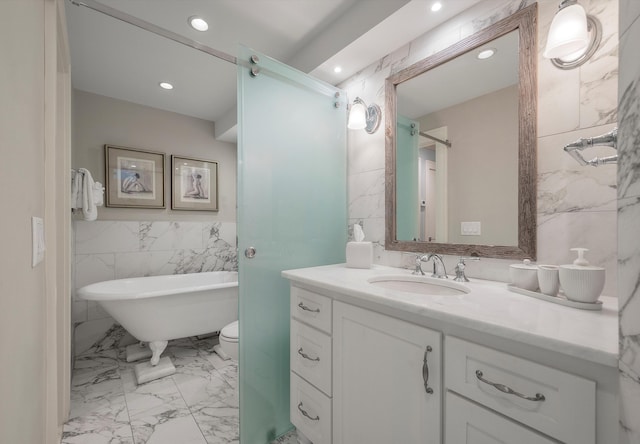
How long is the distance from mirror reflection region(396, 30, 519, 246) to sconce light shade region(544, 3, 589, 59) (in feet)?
0.78

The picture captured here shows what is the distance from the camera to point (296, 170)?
1.72 m

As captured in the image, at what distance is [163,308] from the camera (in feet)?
7.42

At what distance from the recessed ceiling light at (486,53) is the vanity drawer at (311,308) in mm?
1398

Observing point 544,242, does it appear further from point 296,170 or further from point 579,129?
point 296,170

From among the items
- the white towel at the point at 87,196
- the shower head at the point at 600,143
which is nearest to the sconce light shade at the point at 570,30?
the shower head at the point at 600,143

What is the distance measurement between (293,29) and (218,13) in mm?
469

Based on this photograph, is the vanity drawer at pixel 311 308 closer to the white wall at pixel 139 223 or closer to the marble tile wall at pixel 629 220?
the marble tile wall at pixel 629 220

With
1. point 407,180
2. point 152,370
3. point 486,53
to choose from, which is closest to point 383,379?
point 407,180

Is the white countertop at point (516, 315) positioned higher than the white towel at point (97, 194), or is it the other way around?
the white towel at point (97, 194)

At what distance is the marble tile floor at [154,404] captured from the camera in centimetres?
160

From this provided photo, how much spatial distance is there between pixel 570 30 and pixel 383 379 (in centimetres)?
142

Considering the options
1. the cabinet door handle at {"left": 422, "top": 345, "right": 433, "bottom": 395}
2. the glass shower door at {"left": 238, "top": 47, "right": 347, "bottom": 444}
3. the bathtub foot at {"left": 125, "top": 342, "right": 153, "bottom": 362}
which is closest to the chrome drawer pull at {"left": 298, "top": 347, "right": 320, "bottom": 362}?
the glass shower door at {"left": 238, "top": 47, "right": 347, "bottom": 444}

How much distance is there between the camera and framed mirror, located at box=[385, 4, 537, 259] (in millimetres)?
1205

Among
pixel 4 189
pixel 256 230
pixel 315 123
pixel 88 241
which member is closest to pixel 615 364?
pixel 4 189
